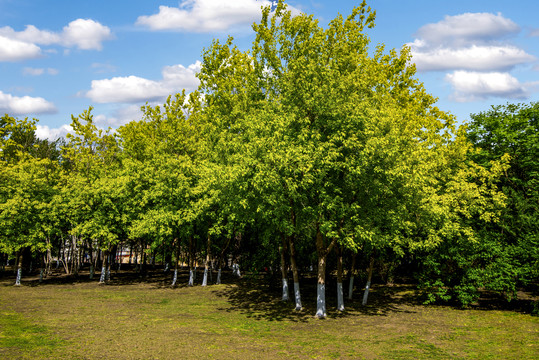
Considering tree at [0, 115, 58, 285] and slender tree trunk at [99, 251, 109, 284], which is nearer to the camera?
tree at [0, 115, 58, 285]

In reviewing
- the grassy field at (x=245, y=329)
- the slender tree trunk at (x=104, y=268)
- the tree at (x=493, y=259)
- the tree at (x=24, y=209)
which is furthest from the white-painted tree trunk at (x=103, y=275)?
the tree at (x=493, y=259)

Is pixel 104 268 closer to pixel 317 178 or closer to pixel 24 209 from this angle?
pixel 24 209

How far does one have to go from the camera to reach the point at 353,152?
22.0 meters

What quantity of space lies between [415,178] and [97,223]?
29111 mm

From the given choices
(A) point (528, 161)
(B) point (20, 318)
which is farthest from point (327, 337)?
(A) point (528, 161)

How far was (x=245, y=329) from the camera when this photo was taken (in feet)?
68.5

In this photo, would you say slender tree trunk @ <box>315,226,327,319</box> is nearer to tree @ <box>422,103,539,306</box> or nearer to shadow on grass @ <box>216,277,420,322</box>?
shadow on grass @ <box>216,277,420,322</box>

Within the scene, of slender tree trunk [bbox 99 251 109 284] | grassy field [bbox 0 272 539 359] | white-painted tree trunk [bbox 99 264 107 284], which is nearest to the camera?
grassy field [bbox 0 272 539 359]

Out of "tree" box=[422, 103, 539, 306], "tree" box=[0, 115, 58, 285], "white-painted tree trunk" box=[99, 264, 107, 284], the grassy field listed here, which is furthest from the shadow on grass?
"tree" box=[0, 115, 58, 285]

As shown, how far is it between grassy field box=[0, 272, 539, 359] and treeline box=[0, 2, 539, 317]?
9.60 ft

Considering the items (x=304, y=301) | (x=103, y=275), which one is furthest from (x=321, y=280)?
(x=103, y=275)

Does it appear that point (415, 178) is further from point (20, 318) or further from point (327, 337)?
point (20, 318)

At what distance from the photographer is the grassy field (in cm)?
1633

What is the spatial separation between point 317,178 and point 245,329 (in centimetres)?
867
